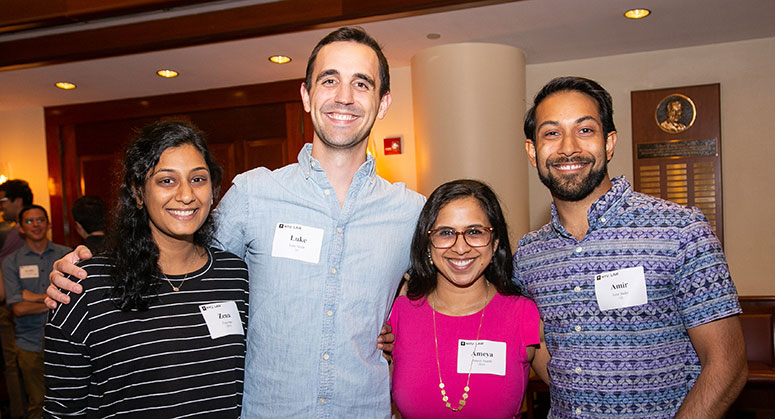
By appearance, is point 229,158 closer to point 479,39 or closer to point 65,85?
point 65,85

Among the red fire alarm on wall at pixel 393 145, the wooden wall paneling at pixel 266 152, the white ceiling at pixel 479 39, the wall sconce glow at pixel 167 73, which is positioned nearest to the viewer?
the white ceiling at pixel 479 39

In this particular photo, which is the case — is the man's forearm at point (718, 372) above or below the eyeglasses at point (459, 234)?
below

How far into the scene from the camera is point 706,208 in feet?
16.8

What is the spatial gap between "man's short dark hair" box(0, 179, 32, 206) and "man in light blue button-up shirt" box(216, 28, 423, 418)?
149 inches

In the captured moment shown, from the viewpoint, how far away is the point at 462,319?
2.05 m

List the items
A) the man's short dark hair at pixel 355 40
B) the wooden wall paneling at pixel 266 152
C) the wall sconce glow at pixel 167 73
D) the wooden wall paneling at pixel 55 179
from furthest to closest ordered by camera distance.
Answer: the wooden wall paneling at pixel 55 179, the wooden wall paneling at pixel 266 152, the wall sconce glow at pixel 167 73, the man's short dark hair at pixel 355 40

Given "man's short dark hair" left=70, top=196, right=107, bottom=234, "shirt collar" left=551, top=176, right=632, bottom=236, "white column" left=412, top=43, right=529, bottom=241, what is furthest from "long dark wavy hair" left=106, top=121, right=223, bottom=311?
"white column" left=412, top=43, right=529, bottom=241

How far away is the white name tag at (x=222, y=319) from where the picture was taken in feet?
5.60

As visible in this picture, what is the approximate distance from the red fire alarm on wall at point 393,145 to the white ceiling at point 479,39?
A: 2.38 feet

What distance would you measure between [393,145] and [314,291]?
391 cm

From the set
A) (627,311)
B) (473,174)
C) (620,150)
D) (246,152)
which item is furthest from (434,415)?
(246,152)

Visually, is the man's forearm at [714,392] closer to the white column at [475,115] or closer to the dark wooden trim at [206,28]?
the dark wooden trim at [206,28]

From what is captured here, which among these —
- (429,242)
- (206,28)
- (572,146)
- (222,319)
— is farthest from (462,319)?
(206,28)

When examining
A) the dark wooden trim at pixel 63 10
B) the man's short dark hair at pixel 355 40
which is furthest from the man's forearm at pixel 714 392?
the dark wooden trim at pixel 63 10
